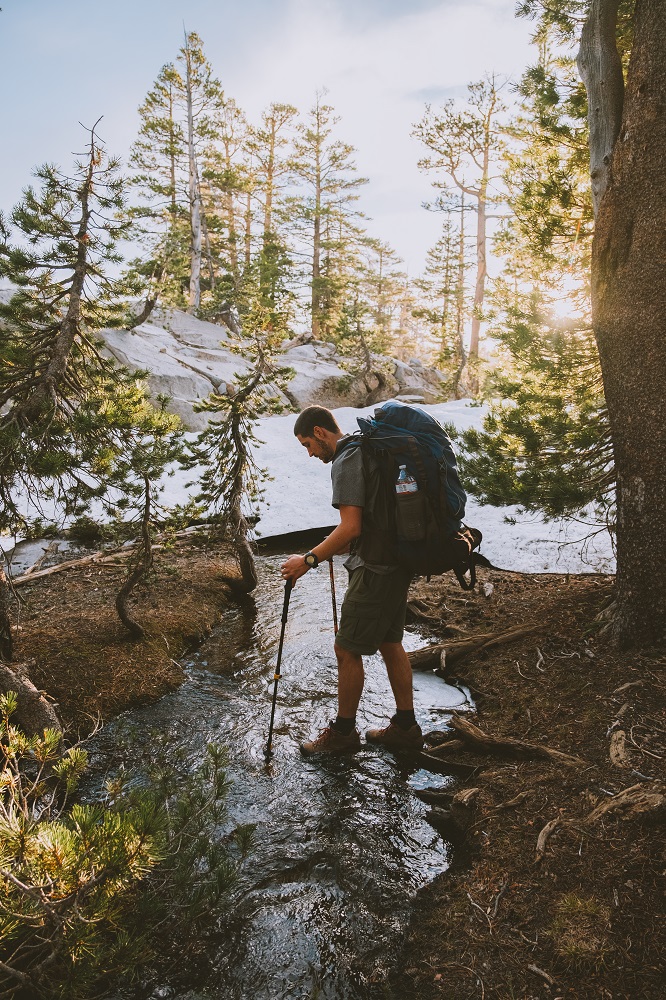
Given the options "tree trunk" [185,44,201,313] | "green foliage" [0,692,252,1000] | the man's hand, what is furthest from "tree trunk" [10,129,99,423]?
"tree trunk" [185,44,201,313]

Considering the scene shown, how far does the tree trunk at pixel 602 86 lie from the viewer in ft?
13.8

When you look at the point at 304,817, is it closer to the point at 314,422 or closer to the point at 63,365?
the point at 314,422

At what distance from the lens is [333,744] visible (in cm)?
416

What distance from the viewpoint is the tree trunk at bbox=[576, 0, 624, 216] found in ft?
13.8

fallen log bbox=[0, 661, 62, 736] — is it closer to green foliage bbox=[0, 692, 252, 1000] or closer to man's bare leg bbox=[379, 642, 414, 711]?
green foliage bbox=[0, 692, 252, 1000]

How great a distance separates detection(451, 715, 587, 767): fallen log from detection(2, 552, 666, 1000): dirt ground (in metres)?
0.05

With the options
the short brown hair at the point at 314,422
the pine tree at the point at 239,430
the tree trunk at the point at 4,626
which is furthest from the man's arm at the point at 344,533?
the pine tree at the point at 239,430

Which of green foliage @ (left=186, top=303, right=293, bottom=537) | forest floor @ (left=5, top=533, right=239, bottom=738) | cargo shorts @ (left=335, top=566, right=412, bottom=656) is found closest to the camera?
cargo shorts @ (left=335, top=566, right=412, bottom=656)

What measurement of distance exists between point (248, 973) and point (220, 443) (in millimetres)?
5332

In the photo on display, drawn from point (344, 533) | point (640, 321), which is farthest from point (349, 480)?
point (640, 321)

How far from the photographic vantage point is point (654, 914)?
7.16 feet

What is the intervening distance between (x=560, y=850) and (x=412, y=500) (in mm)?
2073

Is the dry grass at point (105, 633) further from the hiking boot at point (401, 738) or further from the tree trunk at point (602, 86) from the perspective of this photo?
the tree trunk at point (602, 86)

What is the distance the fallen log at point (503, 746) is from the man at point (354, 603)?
0.35 m
